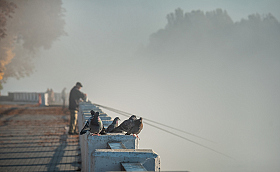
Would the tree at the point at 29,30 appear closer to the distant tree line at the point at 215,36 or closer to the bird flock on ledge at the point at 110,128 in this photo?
the bird flock on ledge at the point at 110,128

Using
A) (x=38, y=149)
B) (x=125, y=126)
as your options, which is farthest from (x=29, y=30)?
(x=125, y=126)

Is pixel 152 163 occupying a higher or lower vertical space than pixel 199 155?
higher

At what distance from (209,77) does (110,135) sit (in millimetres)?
161715

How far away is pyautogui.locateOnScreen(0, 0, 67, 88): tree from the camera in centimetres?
3656

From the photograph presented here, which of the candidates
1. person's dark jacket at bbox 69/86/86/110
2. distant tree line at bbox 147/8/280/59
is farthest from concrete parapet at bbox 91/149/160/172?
distant tree line at bbox 147/8/280/59

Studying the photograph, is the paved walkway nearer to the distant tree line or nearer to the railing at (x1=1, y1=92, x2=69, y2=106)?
the railing at (x1=1, y1=92, x2=69, y2=106)

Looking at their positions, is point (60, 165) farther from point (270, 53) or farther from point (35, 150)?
point (270, 53)

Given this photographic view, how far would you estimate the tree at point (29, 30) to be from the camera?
3656cm

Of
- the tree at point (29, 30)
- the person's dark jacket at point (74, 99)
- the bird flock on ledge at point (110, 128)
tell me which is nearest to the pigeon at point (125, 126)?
the bird flock on ledge at point (110, 128)

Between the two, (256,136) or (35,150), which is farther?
(256,136)

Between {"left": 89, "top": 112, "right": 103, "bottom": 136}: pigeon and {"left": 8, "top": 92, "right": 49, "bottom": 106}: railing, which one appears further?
{"left": 8, "top": 92, "right": 49, "bottom": 106}: railing

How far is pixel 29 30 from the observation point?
129 feet

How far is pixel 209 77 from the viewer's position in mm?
163125

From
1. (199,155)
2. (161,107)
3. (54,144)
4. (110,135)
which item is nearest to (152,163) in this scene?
(110,135)
